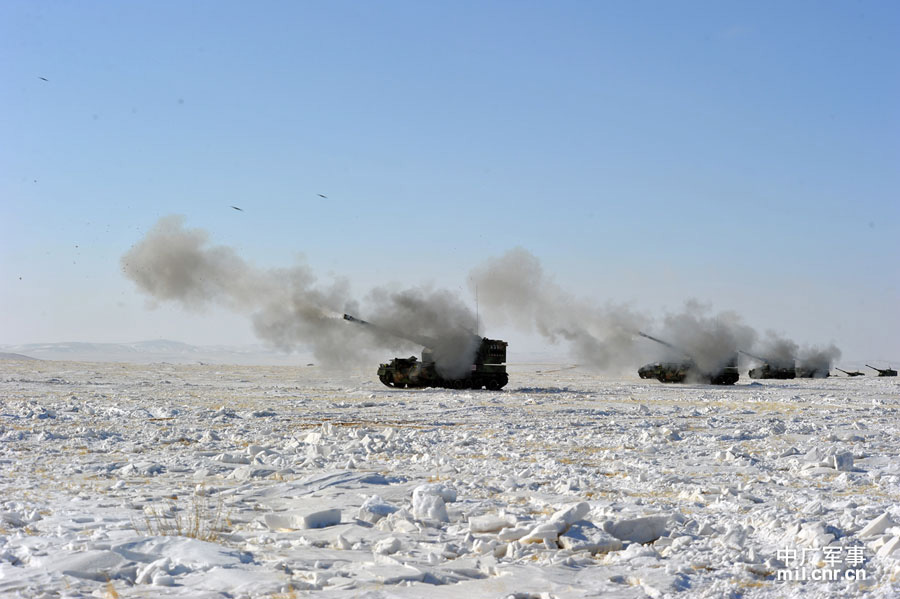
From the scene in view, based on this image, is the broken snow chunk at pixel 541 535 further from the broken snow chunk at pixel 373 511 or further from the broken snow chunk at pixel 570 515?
the broken snow chunk at pixel 373 511

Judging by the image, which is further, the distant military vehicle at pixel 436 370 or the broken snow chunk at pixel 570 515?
the distant military vehicle at pixel 436 370

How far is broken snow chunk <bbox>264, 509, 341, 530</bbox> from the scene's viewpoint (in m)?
7.71

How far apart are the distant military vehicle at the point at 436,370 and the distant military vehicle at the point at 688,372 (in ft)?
47.9

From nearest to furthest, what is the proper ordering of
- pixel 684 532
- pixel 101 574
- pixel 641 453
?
1. pixel 101 574
2. pixel 684 532
3. pixel 641 453

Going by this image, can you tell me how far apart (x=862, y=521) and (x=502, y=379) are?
103ft

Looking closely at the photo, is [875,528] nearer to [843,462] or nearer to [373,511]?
[373,511]

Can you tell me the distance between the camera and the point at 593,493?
31.6 feet

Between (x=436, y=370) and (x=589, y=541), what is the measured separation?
30.8 meters

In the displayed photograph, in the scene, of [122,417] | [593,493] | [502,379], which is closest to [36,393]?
[122,417]

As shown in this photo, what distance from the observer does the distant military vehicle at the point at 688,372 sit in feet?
160

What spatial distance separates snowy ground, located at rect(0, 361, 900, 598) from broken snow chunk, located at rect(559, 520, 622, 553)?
22 millimetres

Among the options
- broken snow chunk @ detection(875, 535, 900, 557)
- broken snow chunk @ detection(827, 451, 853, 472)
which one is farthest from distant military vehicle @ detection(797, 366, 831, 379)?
broken snow chunk @ detection(875, 535, 900, 557)

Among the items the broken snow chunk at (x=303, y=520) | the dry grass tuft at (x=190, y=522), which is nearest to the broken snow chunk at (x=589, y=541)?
the broken snow chunk at (x=303, y=520)

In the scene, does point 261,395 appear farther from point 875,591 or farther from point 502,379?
point 875,591
